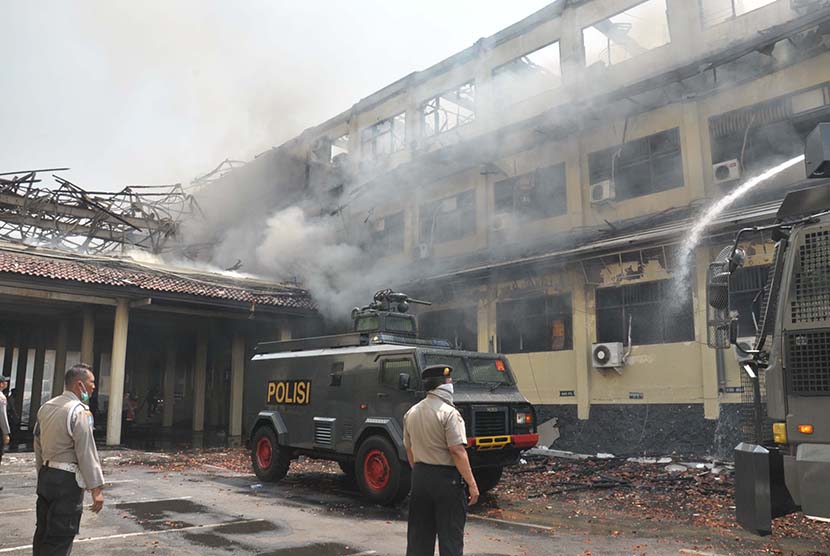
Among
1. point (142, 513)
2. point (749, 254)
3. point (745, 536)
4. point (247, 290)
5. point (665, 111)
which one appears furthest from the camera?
point (247, 290)

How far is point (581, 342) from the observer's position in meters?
14.4

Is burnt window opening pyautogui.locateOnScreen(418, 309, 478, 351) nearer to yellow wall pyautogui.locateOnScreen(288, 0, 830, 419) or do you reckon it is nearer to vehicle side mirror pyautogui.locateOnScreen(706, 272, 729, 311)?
yellow wall pyautogui.locateOnScreen(288, 0, 830, 419)

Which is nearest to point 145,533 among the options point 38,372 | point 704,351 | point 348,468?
point 348,468

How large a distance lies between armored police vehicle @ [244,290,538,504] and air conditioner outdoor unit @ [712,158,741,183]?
240 inches

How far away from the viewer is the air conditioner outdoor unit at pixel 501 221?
16.6 m

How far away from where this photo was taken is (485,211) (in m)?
17.2

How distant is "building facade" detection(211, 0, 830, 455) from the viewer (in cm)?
1213

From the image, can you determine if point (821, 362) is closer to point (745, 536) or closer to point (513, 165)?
point (745, 536)

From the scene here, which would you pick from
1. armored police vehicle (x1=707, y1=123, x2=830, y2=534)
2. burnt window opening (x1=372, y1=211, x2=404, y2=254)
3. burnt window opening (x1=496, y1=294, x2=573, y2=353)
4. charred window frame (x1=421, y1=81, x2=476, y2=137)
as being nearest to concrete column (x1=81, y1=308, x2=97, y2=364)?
burnt window opening (x1=372, y1=211, x2=404, y2=254)

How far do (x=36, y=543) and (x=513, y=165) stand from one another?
14160 millimetres

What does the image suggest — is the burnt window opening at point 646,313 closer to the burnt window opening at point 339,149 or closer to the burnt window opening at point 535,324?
the burnt window opening at point 535,324

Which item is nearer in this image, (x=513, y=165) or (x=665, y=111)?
(x=665, y=111)

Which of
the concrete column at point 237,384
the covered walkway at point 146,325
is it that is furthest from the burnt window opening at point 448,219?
the concrete column at point 237,384

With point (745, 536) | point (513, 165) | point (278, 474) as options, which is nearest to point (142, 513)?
point (278, 474)
